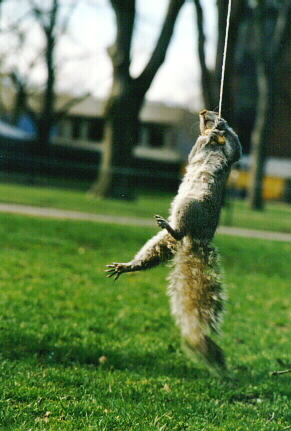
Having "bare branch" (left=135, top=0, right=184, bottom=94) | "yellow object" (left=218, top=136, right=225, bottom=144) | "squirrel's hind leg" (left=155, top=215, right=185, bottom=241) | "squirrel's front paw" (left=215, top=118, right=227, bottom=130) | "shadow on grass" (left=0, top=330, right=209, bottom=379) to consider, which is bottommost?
"shadow on grass" (left=0, top=330, right=209, bottom=379)

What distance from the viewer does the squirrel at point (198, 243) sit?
113 inches

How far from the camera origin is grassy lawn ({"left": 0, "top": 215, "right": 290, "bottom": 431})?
3.80 m

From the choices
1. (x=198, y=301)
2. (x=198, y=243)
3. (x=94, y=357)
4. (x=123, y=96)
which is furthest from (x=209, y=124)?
(x=123, y=96)

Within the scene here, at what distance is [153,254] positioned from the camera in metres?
2.97

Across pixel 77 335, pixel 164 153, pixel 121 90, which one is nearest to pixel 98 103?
pixel 164 153

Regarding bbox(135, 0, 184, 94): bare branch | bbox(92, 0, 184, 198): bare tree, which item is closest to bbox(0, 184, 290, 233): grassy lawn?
bbox(92, 0, 184, 198): bare tree

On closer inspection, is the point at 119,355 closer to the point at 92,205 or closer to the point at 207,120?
the point at 207,120

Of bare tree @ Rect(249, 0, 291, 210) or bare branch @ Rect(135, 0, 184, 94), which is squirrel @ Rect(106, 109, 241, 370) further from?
bare tree @ Rect(249, 0, 291, 210)

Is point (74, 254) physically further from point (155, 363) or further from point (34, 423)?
point (34, 423)

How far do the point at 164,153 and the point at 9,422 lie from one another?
128ft

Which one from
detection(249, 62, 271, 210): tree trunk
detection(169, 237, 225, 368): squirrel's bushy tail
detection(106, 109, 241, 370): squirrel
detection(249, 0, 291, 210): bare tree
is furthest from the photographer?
detection(249, 62, 271, 210): tree trunk

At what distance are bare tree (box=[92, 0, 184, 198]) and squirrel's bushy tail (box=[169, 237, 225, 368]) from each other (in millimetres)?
4063

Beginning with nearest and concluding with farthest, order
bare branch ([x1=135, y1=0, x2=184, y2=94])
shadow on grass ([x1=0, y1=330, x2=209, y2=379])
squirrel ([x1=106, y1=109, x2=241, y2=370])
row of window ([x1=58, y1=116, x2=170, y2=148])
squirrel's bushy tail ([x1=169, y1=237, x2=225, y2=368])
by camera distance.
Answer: squirrel ([x1=106, y1=109, x2=241, y2=370]), squirrel's bushy tail ([x1=169, y1=237, x2=225, y2=368]), shadow on grass ([x1=0, y1=330, x2=209, y2=379]), bare branch ([x1=135, y1=0, x2=184, y2=94]), row of window ([x1=58, y1=116, x2=170, y2=148])

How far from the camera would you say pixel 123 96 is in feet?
49.6
